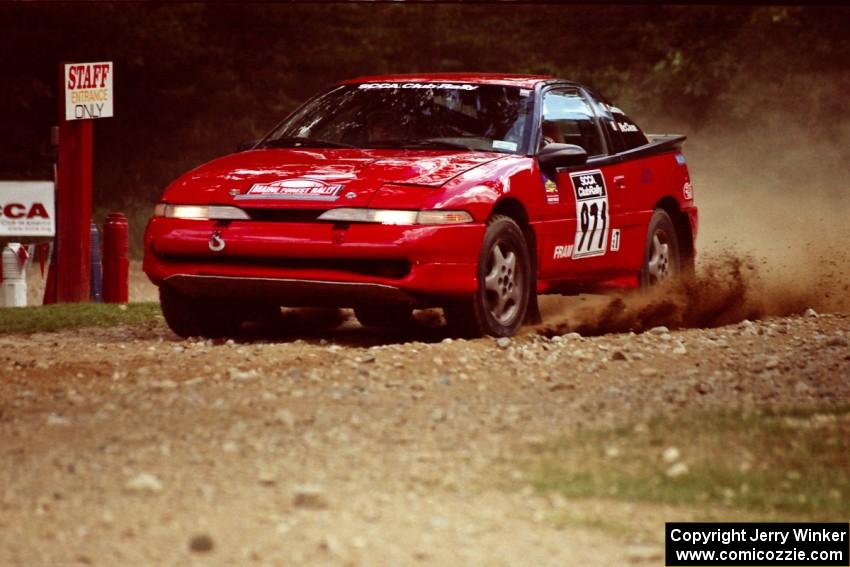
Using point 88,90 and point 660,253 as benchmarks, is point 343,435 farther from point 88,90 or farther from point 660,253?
point 88,90

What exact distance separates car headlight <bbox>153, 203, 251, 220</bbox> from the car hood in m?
0.03

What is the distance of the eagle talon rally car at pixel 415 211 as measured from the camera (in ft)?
30.8

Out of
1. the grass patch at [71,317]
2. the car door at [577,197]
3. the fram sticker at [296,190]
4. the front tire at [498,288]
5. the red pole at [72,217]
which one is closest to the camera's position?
the fram sticker at [296,190]

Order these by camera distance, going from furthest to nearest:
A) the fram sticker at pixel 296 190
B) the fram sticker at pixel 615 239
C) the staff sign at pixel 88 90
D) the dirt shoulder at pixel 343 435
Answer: the staff sign at pixel 88 90 → the fram sticker at pixel 615 239 → the fram sticker at pixel 296 190 → the dirt shoulder at pixel 343 435

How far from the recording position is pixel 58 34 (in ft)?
83.5

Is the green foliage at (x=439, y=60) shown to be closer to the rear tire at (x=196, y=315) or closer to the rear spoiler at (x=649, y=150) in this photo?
the rear spoiler at (x=649, y=150)

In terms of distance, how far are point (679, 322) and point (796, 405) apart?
12.2ft

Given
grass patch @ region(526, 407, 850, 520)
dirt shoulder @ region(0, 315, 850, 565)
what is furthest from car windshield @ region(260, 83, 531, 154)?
grass patch @ region(526, 407, 850, 520)

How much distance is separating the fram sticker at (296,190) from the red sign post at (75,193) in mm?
4878

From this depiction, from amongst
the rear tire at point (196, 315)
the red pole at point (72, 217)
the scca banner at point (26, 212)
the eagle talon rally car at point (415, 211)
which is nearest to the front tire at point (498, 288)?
the eagle talon rally car at point (415, 211)

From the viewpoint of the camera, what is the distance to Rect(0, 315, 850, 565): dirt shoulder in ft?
17.3

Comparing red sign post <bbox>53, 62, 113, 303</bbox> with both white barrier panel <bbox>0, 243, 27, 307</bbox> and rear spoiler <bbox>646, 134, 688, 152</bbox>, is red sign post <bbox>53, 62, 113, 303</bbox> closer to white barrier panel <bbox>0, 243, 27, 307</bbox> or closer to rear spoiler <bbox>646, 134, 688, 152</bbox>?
white barrier panel <bbox>0, 243, 27, 307</bbox>

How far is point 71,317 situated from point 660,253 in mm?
4075

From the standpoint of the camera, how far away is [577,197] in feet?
35.4
